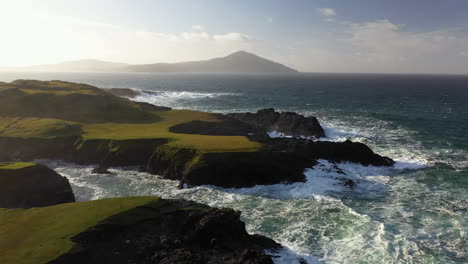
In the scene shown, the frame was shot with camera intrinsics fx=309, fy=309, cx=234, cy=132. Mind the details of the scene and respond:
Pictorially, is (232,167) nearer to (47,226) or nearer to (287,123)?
(47,226)

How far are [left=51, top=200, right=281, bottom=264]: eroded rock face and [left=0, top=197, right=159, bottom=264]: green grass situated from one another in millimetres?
626

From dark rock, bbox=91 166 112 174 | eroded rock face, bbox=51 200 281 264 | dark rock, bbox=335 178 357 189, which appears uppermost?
eroded rock face, bbox=51 200 281 264

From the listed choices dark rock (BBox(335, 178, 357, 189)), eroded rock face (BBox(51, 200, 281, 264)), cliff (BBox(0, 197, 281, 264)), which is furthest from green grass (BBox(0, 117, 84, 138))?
dark rock (BBox(335, 178, 357, 189))

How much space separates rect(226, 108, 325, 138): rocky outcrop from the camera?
56.8 m

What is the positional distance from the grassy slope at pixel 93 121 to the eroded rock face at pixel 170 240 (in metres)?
16.8

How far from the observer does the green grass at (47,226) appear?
15.2 metres

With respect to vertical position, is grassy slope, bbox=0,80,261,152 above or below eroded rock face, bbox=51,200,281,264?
above

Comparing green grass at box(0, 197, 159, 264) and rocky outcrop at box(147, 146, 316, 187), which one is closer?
green grass at box(0, 197, 159, 264)

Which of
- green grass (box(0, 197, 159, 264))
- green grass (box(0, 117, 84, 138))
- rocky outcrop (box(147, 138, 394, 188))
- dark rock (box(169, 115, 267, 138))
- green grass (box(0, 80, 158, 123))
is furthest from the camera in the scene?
green grass (box(0, 80, 158, 123))

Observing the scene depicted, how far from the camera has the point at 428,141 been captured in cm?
5325

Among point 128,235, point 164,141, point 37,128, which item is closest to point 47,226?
point 128,235

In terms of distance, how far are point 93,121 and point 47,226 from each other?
42.5m

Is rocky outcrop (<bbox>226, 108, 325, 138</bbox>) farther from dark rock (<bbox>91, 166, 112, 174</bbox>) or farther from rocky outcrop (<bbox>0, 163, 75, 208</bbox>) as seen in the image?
rocky outcrop (<bbox>0, 163, 75, 208</bbox>)

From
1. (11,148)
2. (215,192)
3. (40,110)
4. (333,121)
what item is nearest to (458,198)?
(215,192)
